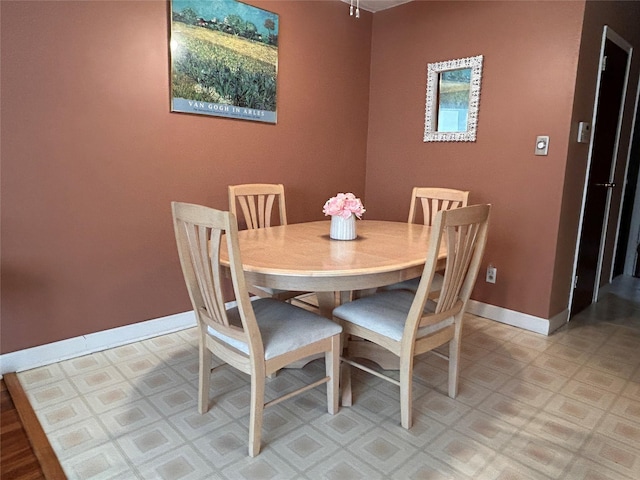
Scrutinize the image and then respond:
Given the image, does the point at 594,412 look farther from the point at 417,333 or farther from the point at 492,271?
the point at 492,271

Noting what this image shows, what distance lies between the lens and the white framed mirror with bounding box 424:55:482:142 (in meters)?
3.04

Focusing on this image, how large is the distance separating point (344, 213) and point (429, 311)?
24.3 inches

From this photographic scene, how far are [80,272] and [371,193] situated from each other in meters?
2.44

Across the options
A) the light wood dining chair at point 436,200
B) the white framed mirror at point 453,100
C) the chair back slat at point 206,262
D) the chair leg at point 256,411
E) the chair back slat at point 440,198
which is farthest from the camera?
the white framed mirror at point 453,100

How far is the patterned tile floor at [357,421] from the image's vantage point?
1.59m

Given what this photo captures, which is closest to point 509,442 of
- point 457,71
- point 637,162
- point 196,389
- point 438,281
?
point 438,281

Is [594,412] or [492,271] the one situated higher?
[492,271]

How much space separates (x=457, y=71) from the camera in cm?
315

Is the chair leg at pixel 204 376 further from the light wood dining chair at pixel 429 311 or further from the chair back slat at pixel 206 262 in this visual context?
the light wood dining chair at pixel 429 311

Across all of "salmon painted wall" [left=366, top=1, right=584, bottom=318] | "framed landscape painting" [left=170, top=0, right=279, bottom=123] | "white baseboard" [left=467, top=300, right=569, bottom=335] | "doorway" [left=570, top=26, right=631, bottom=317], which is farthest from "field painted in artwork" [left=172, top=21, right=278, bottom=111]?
"doorway" [left=570, top=26, right=631, bottom=317]

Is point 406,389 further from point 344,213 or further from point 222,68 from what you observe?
point 222,68

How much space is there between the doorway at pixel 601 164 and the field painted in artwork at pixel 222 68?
7.36 ft

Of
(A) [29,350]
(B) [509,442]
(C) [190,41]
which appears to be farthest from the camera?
(C) [190,41]

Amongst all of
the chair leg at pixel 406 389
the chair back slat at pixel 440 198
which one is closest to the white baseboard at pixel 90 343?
the chair leg at pixel 406 389
